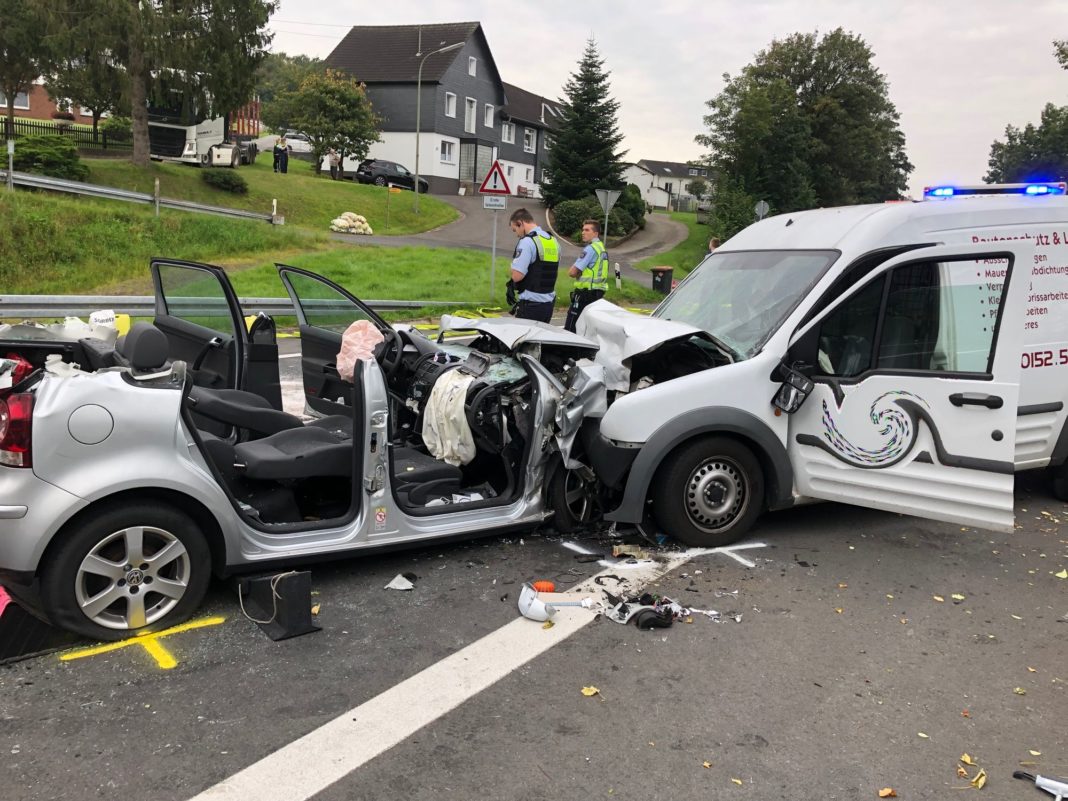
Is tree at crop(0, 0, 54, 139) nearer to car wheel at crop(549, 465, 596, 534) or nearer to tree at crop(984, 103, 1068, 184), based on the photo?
car wheel at crop(549, 465, 596, 534)

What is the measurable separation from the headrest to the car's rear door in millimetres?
1251

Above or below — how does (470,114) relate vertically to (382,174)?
above

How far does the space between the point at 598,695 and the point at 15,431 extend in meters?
2.44

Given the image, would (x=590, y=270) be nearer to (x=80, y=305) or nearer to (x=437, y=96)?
(x=80, y=305)

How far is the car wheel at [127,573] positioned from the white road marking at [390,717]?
3.33ft

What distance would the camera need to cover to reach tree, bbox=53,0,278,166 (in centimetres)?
2466

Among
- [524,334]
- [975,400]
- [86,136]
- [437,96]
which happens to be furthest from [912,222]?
[437,96]

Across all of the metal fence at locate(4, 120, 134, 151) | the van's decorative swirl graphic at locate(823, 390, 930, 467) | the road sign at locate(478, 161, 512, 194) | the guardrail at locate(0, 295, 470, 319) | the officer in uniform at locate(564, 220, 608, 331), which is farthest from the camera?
the metal fence at locate(4, 120, 134, 151)

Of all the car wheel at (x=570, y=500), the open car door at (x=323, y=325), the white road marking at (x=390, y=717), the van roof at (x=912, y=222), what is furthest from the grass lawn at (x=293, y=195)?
the white road marking at (x=390, y=717)

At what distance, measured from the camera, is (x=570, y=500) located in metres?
4.75

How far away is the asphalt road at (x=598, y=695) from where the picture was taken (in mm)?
2703

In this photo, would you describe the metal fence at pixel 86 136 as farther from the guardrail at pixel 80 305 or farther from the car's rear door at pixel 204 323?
the car's rear door at pixel 204 323

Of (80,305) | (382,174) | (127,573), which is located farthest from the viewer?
(382,174)

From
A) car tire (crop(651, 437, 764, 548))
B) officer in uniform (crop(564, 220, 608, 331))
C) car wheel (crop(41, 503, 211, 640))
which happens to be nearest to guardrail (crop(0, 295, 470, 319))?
officer in uniform (crop(564, 220, 608, 331))
